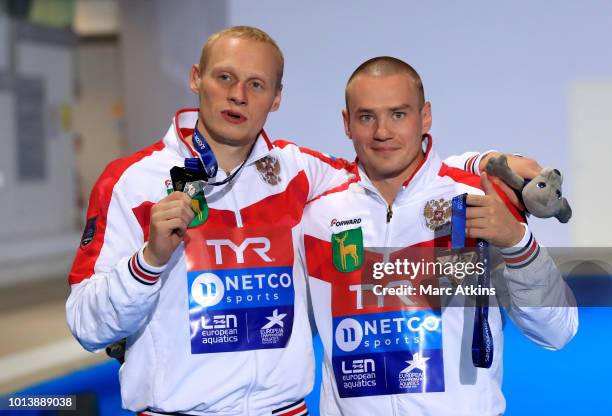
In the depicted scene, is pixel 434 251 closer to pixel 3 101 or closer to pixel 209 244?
Result: pixel 209 244

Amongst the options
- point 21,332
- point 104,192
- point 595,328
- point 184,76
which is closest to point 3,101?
point 184,76

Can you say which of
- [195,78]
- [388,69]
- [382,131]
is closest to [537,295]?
[382,131]

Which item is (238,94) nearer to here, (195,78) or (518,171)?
(195,78)

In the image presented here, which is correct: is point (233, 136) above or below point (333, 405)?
above

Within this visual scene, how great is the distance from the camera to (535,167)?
1.86 metres

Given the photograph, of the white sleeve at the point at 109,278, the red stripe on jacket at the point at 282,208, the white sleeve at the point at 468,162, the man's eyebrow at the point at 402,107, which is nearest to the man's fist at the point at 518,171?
the white sleeve at the point at 468,162

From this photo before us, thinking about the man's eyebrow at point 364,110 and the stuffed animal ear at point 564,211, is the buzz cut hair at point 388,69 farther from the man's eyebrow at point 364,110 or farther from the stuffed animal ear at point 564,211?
the stuffed animal ear at point 564,211

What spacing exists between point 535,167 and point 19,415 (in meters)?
1.65

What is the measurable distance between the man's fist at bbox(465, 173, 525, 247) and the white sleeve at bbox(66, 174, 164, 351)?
70 cm

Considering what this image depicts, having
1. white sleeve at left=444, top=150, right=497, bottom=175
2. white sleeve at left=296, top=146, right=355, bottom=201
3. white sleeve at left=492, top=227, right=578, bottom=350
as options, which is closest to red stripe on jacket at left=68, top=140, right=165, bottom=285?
white sleeve at left=296, top=146, right=355, bottom=201

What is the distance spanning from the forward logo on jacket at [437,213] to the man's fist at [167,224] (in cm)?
62

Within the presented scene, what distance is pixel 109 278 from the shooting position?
1.82 meters

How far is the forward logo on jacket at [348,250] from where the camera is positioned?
2.03 metres

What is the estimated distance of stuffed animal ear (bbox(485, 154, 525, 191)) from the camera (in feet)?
5.85
